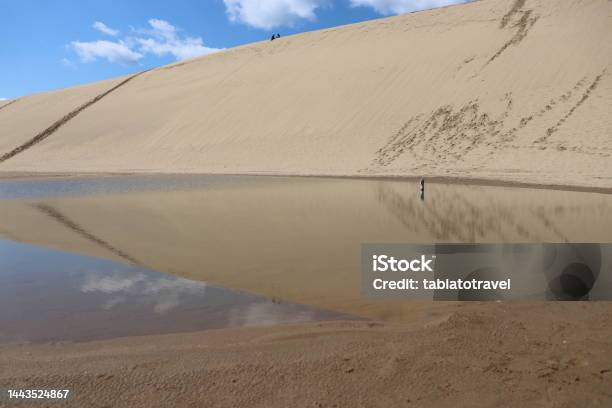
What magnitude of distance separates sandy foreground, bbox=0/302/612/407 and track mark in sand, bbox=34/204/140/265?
269 centimetres

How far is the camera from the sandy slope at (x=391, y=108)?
16781 millimetres

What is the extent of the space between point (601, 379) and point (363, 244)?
3.86 metres

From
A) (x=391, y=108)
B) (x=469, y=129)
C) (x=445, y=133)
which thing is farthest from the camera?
(x=391, y=108)

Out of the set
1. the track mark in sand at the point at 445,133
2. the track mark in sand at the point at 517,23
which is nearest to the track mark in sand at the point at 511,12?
the track mark in sand at the point at 517,23

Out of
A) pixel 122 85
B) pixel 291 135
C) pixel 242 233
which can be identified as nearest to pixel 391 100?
pixel 291 135

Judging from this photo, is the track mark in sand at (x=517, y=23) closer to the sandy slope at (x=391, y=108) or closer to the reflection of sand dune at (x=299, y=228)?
the sandy slope at (x=391, y=108)

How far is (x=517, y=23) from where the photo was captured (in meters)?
25.5

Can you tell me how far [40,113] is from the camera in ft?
128

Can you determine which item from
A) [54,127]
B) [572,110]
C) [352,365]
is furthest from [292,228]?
[54,127]

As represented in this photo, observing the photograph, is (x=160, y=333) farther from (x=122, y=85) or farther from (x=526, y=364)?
(x=122, y=85)

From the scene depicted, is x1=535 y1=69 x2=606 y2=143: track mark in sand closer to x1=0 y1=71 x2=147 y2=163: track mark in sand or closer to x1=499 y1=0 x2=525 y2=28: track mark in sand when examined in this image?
x1=499 y1=0 x2=525 y2=28: track mark in sand

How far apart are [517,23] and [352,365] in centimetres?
2700

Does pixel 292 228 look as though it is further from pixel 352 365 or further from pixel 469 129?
pixel 469 129

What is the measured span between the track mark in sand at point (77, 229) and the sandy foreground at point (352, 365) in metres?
2.69
